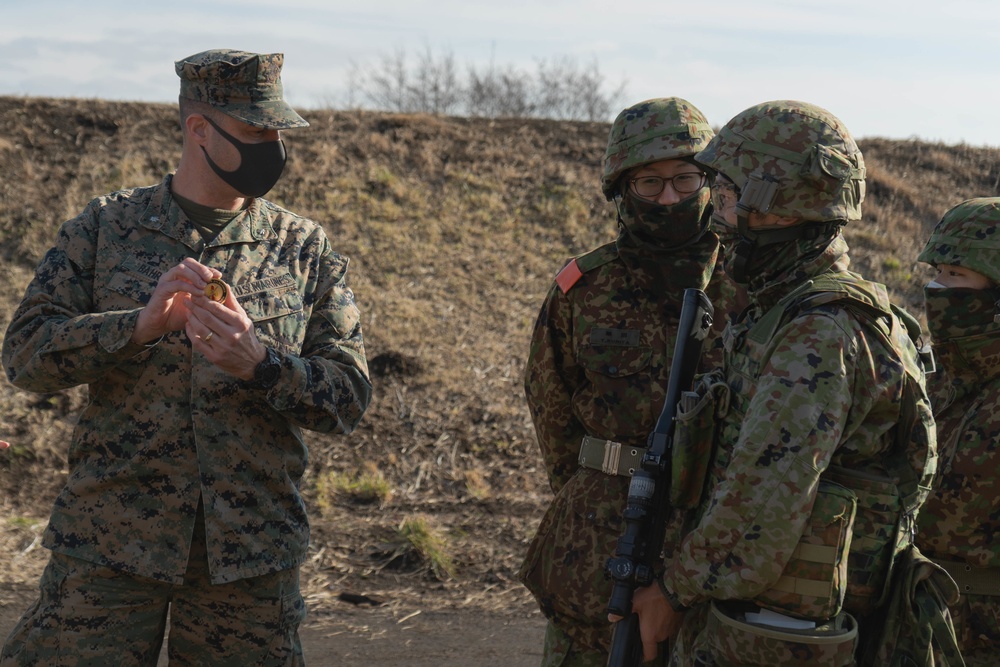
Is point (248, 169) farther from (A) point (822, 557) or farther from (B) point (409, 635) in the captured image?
(B) point (409, 635)

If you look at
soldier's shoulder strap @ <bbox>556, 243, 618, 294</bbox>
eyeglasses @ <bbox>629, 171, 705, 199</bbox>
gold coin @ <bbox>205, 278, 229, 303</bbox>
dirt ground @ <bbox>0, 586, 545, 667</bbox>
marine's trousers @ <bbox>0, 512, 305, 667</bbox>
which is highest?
eyeglasses @ <bbox>629, 171, 705, 199</bbox>

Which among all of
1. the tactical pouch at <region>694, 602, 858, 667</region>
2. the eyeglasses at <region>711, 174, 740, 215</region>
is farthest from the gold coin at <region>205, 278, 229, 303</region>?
the tactical pouch at <region>694, 602, 858, 667</region>

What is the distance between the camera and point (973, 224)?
368 centimetres

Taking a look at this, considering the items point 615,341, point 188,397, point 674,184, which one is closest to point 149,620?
point 188,397

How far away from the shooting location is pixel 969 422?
11.5ft

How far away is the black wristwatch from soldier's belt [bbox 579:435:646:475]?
1030 mm

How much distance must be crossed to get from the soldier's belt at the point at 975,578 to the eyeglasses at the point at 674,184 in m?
1.49

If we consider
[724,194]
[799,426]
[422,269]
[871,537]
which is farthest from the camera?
[422,269]

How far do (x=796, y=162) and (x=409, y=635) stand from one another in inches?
152

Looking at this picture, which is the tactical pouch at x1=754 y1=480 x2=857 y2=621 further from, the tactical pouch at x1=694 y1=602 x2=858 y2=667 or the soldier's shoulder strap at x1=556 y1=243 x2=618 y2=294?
the soldier's shoulder strap at x1=556 y1=243 x2=618 y2=294

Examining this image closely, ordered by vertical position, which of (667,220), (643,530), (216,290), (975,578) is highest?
(667,220)

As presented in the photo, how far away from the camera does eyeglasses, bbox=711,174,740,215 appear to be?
9.41 feet

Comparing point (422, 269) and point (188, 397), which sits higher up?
point (422, 269)

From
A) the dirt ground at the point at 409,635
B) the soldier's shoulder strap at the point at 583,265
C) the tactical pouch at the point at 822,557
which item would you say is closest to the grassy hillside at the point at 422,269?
the dirt ground at the point at 409,635
